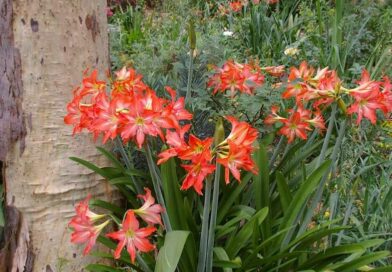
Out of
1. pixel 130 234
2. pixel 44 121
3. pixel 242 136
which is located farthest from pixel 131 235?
pixel 44 121

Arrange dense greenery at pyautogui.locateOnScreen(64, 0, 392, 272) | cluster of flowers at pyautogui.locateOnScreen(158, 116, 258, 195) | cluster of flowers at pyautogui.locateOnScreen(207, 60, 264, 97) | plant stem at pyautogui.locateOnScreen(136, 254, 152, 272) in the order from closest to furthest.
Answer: cluster of flowers at pyautogui.locateOnScreen(158, 116, 258, 195) < plant stem at pyautogui.locateOnScreen(136, 254, 152, 272) < dense greenery at pyautogui.locateOnScreen(64, 0, 392, 272) < cluster of flowers at pyautogui.locateOnScreen(207, 60, 264, 97)

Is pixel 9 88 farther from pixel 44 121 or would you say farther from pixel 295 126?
pixel 295 126

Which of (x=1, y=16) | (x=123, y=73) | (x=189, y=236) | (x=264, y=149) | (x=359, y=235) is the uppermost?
(x=1, y=16)

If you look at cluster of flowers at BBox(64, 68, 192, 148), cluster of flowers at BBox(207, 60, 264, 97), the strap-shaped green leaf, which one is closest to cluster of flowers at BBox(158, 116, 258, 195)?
cluster of flowers at BBox(64, 68, 192, 148)

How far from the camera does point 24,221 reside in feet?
8.53

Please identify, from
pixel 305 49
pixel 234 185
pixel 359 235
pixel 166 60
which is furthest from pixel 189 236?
pixel 305 49

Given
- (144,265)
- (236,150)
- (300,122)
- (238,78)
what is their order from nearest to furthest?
(236,150) < (144,265) < (300,122) < (238,78)

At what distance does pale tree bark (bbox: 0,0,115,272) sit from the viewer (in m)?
2.45

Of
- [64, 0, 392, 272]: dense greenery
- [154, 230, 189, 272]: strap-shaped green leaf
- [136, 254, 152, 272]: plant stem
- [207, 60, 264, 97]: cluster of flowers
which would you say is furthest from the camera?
[207, 60, 264, 97]: cluster of flowers

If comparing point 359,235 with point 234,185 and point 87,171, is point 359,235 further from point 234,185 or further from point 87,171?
point 87,171

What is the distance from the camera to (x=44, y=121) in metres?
2.53

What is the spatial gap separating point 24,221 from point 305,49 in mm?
2999

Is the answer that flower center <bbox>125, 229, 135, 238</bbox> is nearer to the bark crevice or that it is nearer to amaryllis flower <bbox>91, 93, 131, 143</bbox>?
amaryllis flower <bbox>91, 93, 131, 143</bbox>

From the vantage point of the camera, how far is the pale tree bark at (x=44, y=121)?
96.4 inches
